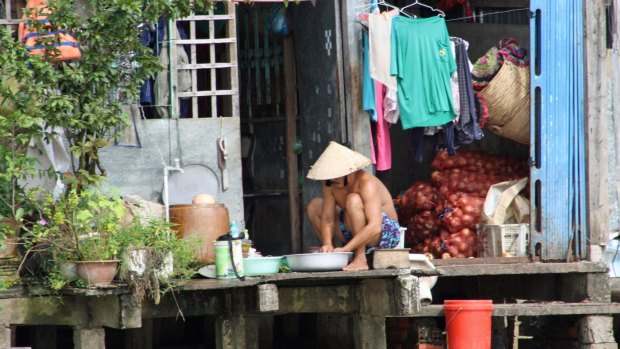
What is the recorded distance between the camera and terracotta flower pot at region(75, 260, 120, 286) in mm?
8789

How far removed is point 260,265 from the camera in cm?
945

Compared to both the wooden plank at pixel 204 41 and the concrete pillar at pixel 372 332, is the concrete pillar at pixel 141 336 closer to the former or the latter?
the concrete pillar at pixel 372 332

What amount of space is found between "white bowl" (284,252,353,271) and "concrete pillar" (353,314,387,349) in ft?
2.30

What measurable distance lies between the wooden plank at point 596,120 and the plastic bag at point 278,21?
273 centimetres

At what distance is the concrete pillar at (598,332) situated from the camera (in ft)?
35.2

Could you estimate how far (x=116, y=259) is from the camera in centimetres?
892

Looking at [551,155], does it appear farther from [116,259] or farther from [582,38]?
[116,259]

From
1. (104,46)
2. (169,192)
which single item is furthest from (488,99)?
(104,46)

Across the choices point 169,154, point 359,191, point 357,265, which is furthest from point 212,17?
point 357,265

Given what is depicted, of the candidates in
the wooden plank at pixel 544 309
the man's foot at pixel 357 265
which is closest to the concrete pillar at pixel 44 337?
the man's foot at pixel 357 265

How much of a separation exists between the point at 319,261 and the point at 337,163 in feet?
3.39

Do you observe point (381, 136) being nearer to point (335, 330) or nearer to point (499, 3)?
point (335, 330)

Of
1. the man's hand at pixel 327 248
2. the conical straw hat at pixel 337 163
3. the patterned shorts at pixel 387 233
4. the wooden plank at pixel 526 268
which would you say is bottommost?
the wooden plank at pixel 526 268

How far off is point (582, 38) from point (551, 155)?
1009 millimetres
